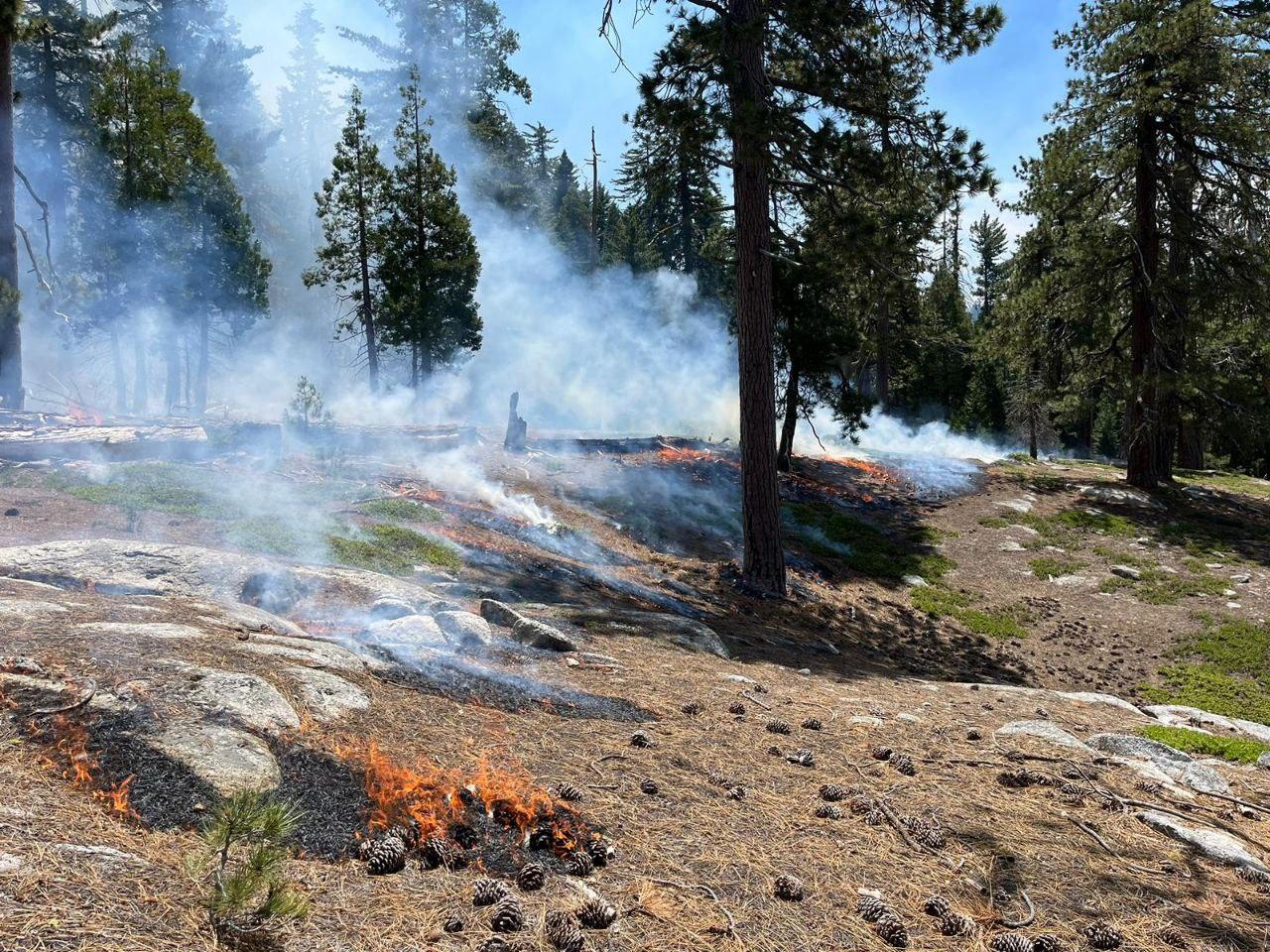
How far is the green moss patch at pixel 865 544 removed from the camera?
49.4 ft

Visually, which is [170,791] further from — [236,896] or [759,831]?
[759,831]

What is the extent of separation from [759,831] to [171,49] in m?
53.1

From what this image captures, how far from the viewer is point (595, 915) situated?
2688 mm

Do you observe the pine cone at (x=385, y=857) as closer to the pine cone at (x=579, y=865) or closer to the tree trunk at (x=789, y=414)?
the pine cone at (x=579, y=865)

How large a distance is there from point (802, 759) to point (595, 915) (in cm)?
213

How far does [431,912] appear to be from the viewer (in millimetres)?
2652

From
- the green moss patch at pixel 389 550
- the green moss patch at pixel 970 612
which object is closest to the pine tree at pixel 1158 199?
the green moss patch at pixel 970 612

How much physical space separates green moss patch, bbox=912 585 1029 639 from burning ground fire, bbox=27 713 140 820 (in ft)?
39.6

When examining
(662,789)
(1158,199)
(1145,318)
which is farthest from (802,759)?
(1158,199)

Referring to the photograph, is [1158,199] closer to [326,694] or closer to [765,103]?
[765,103]

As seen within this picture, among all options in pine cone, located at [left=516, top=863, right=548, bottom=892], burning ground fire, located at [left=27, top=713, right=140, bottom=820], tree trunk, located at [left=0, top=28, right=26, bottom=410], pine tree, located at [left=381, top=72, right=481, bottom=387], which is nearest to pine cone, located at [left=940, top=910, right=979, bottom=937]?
pine cone, located at [left=516, top=863, right=548, bottom=892]

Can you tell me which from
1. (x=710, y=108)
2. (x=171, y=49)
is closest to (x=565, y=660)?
(x=710, y=108)

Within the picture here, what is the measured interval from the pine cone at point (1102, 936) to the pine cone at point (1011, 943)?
25 cm

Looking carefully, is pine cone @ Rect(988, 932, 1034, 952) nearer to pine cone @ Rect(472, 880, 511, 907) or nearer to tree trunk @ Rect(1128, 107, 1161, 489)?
pine cone @ Rect(472, 880, 511, 907)
